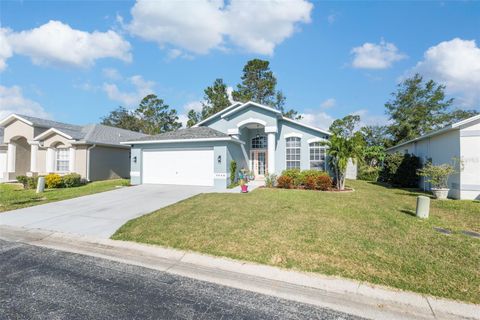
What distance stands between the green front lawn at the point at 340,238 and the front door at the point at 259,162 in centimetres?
883

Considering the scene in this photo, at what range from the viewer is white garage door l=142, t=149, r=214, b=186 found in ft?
47.6

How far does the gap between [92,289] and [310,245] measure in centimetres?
406

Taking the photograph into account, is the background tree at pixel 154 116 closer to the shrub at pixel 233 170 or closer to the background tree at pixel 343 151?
the shrub at pixel 233 170

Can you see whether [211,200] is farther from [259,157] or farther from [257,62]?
[257,62]

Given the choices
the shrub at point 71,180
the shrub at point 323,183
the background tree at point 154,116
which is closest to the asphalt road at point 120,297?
the shrub at point 323,183

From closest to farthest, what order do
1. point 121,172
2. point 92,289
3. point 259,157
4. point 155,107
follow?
point 92,289 < point 259,157 < point 121,172 < point 155,107

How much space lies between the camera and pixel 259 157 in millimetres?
18266

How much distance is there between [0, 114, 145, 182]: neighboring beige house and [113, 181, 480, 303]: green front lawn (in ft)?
39.8

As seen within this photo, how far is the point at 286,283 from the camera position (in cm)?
391

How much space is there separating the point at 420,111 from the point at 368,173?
1519 centimetres

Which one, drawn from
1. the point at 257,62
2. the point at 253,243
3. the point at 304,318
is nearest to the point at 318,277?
the point at 304,318

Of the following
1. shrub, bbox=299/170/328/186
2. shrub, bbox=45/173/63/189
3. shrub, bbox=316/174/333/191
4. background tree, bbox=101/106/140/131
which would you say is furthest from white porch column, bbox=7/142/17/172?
background tree, bbox=101/106/140/131

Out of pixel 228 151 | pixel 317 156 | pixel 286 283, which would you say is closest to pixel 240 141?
pixel 228 151

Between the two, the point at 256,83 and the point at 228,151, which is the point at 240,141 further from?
the point at 256,83
